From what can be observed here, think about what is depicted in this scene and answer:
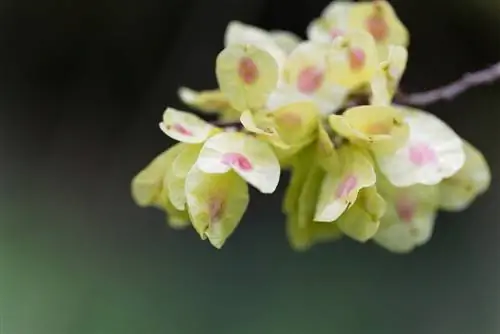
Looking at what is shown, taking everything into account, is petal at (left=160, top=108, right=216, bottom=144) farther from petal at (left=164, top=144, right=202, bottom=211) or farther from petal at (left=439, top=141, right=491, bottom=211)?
petal at (left=439, top=141, right=491, bottom=211)

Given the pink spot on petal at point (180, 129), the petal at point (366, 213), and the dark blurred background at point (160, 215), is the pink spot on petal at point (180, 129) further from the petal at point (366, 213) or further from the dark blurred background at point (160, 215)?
the dark blurred background at point (160, 215)

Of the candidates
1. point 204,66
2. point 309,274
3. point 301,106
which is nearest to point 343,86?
point 301,106

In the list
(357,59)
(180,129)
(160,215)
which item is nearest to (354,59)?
(357,59)

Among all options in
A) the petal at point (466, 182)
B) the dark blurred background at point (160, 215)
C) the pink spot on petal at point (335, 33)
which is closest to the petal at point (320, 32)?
the pink spot on petal at point (335, 33)

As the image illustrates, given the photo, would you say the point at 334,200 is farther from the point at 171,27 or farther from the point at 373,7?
the point at 171,27

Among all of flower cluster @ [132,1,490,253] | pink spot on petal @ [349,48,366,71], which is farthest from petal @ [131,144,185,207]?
pink spot on petal @ [349,48,366,71]

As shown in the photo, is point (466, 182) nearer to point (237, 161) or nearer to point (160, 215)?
point (237, 161)
